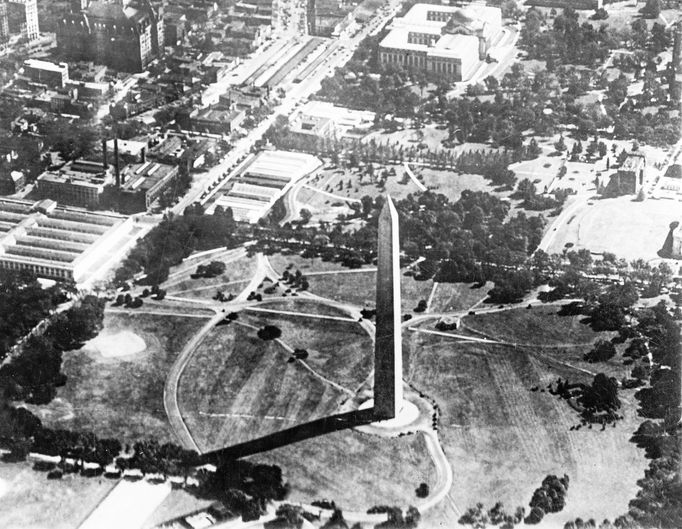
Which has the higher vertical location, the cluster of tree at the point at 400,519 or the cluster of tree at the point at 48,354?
the cluster of tree at the point at 48,354

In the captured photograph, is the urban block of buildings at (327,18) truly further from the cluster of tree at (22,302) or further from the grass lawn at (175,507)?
the grass lawn at (175,507)

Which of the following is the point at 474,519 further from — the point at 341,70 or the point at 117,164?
the point at 341,70

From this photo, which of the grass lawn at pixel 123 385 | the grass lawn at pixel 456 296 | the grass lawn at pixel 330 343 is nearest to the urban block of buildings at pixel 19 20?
the grass lawn at pixel 123 385

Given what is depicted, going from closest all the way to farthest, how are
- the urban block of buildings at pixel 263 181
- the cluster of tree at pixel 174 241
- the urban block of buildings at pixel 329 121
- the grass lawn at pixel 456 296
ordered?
1. the grass lawn at pixel 456 296
2. the cluster of tree at pixel 174 241
3. the urban block of buildings at pixel 263 181
4. the urban block of buildings at pixel 329 121

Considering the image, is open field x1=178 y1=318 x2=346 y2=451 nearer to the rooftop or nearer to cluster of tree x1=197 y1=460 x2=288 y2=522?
cluster of tree x1=197 y1=460 x2=288 y2=522

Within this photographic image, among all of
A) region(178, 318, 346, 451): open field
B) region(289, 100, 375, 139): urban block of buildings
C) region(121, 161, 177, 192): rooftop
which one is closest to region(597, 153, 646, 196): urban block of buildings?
region(289, 100, 375, 139): urban block of buildings
